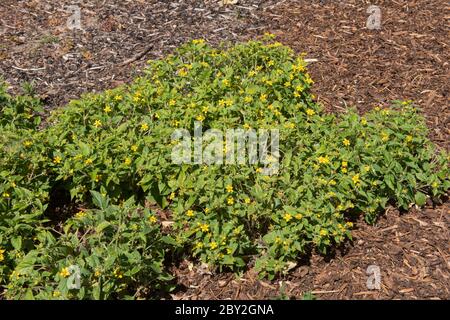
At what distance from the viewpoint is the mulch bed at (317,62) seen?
4.07m

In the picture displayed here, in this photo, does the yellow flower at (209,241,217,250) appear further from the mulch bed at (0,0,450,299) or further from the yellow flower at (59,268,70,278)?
the yellow flower at (59,268,70,278)

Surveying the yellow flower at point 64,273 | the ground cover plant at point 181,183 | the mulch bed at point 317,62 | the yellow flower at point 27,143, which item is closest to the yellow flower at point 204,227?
the ground cover plant at point 181,183

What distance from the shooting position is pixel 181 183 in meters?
4.20

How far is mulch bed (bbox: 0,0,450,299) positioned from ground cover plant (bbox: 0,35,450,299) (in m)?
0.19

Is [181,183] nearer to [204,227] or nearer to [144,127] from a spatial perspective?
[204,227]

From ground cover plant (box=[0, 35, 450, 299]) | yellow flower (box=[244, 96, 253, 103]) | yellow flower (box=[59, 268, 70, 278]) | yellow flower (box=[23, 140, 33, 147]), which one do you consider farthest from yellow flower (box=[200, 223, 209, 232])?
yellow flower (box=[23, 140, 33, 147])

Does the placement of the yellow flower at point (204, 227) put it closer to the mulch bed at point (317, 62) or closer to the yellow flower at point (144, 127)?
the mulch bed at point (317, 62)

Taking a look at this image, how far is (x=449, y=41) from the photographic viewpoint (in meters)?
6.20

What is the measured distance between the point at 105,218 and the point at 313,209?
145 cm

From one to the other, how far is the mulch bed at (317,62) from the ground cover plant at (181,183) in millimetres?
195

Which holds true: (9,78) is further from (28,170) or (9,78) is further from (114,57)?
(28,170)

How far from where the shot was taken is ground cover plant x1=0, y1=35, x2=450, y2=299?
3836 millimetres
